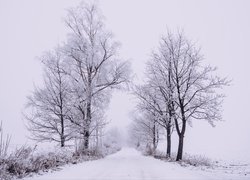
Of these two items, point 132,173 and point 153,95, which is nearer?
point 132,173

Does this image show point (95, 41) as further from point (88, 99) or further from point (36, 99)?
point (36, 99)

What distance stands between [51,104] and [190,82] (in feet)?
35.4

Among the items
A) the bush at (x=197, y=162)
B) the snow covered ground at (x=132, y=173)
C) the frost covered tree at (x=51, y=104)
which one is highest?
the frost covered tree at (x=51, y=104)

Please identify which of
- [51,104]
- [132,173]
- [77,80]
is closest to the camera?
[132,173]

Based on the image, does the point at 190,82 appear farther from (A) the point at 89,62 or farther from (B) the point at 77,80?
(B) the point at 77,80

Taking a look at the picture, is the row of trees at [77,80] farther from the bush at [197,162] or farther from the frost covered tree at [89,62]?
the bush at [197,162]

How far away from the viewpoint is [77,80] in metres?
18.2

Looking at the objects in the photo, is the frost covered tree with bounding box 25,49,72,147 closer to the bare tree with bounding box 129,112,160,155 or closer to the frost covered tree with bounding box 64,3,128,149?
the frost covered tree with bounding box 64,3,128,149

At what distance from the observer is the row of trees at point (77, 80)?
57.4 ft

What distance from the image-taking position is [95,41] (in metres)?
18.0

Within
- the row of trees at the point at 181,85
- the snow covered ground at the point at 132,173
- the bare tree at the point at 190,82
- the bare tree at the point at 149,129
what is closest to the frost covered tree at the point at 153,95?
the row of trees at the point at 181,85

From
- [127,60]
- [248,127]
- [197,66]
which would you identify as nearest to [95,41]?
[127,60]

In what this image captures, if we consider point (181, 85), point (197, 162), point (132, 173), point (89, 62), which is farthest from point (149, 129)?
point (132, 173)

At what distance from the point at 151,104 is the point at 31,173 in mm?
13209
